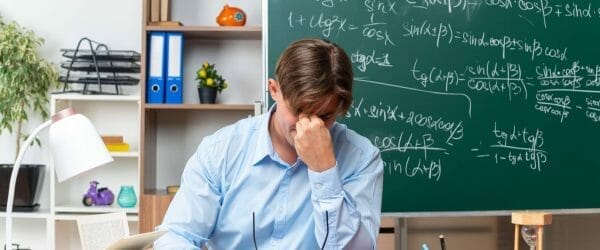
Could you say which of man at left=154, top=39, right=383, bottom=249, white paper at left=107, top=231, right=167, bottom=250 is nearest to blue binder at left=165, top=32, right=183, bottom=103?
man at left=154, top=39, right=383, bottom=249

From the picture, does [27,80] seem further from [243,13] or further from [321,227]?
[321,227]

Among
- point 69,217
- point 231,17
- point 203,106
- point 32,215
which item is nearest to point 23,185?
point 32,215

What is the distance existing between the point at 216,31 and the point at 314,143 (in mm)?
2329

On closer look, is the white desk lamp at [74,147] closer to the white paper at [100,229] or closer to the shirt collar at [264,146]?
the shirt collar at [264,146]

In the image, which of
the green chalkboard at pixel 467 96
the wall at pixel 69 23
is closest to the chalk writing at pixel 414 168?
the green chalkboard at pixel 467 96

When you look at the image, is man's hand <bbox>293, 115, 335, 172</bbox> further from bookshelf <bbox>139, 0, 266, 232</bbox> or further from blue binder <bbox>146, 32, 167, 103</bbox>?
bookshelf <bbox>139, 0, 266, 232</bbox>

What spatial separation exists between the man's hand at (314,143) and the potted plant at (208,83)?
2259 mm

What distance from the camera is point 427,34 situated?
356cm

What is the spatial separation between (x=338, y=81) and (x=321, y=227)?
13.0 inches

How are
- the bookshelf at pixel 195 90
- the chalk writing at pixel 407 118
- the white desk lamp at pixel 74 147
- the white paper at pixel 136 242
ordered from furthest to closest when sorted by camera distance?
the bookshelf at pixel 195 90 → the chalk writing at pixel 407 118 → the white desk lamp at pixel 74 147 → the white paper at pixel 136 242

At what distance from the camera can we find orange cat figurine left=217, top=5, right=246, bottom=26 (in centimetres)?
399

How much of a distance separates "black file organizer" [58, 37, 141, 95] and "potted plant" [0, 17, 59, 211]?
11 centimetres

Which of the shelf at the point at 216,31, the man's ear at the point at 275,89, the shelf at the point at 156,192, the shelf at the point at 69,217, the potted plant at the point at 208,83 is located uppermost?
the shelf at the point at 216,31

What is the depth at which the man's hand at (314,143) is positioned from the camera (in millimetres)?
1726
